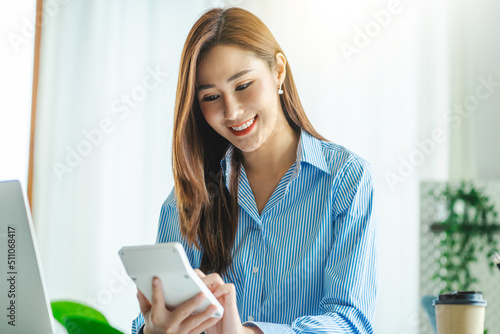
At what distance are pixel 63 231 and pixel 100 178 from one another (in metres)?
0.31

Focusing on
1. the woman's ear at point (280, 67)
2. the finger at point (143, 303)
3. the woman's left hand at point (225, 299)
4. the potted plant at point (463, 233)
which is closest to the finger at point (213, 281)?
the woman's left hand at point (225, 299)

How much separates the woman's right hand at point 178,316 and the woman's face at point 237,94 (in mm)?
502

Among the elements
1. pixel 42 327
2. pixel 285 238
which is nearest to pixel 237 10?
pixel 285 238

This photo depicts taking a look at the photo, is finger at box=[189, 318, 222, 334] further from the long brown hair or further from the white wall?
the white wall

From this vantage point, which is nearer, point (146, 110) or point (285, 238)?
point (285, 238)

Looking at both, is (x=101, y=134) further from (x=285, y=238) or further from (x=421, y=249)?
(x=285, y=238)

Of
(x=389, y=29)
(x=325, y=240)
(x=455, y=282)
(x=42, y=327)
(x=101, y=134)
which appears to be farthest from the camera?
(x=101, y=134)

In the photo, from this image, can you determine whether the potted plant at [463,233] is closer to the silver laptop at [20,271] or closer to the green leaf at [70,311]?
the green leaf at [70,311]

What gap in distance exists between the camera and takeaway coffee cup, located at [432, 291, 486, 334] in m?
1.10

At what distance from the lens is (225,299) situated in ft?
3.30

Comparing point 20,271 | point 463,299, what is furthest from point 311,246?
point 20,271

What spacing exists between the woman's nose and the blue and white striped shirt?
17 centimetres

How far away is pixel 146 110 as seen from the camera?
2.90 meters

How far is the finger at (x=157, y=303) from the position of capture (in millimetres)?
897
